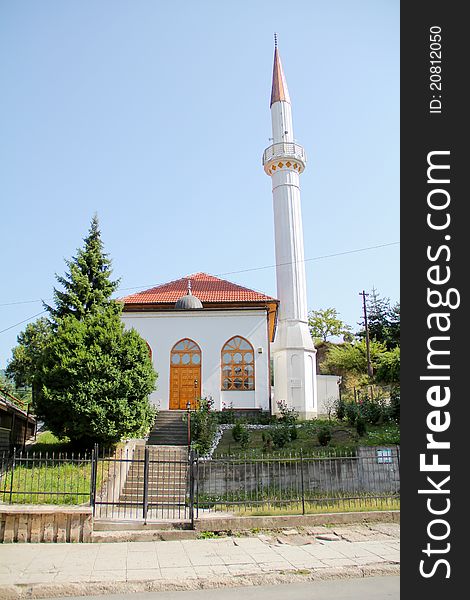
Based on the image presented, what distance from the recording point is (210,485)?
13.8m

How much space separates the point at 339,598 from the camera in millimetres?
6332

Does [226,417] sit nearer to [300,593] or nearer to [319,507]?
[319,507]

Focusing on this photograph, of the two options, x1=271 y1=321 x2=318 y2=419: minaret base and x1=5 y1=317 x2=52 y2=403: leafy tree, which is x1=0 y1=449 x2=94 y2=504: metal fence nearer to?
x1=271 y1=321 x2=318 y2=419: minaret base

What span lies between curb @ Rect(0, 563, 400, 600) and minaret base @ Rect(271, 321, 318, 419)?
1577 centimetres

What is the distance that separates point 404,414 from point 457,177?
8.44 feet

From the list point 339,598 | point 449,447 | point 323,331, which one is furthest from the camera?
point 323,331

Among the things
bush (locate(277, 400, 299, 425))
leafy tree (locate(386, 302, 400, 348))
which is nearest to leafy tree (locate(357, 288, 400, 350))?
leafy tree (locate(386, 302, 400, 348))

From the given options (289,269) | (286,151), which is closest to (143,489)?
(289,269)

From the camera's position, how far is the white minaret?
2381 cm

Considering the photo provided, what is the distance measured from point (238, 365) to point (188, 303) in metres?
3.77

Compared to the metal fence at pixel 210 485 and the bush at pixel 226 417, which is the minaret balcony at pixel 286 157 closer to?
the bush at pixel 226 417

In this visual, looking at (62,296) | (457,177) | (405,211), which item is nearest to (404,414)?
(405,211)

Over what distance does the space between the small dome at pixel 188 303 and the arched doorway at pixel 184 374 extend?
1.54m

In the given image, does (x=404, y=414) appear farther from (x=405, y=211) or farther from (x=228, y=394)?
(x=228, y=394)
